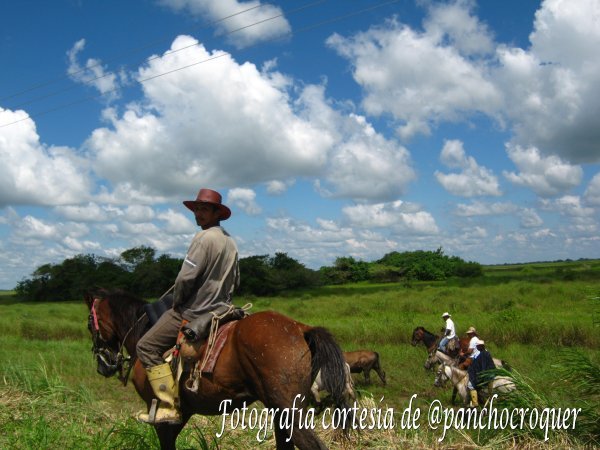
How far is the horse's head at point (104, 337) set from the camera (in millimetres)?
5602

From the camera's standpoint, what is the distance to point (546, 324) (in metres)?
18.1

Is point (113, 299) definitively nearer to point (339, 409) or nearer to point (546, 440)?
point (339, 409)

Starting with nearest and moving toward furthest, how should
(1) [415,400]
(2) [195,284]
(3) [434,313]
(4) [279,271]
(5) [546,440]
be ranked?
1. (2) [195,284]
2. (5) [546,440]
3. (1) [415,400]
4. (3) [434,313]
5. (4) [279,271]

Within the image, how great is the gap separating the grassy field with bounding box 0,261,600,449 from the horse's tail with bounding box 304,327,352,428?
843mm

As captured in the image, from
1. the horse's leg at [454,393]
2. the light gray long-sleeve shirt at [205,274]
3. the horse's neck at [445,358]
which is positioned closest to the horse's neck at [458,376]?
the horse's leg at [454,393]

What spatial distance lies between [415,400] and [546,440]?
680 cm

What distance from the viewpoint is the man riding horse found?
14.8 ft

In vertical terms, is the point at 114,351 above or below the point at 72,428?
above

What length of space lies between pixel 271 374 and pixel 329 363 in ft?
1.56

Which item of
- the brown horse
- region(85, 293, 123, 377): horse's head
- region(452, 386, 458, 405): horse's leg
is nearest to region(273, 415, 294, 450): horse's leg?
the brown horse

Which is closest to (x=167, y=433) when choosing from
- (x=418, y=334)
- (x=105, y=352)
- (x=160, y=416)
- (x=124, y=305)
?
(x=160, y=416)

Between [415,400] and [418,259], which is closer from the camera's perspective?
[415,400]

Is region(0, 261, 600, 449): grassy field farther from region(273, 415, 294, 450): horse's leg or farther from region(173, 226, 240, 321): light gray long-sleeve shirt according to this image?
region(173, 226, 240, 321): light gray long-sleeve shirt

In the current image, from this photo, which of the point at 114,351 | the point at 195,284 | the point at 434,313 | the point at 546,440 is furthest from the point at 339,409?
the point at 434,313
